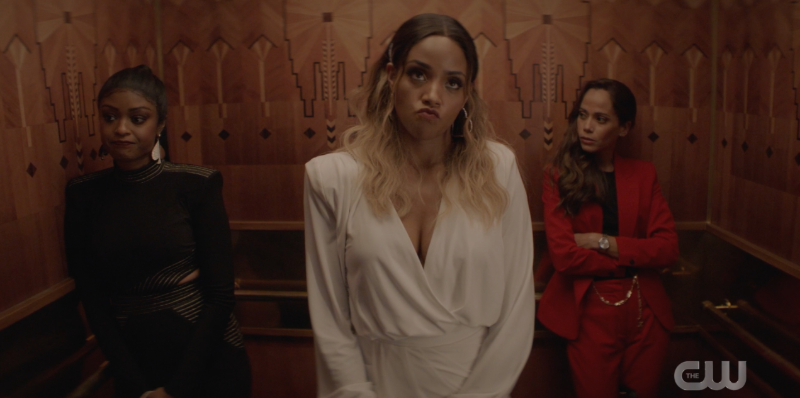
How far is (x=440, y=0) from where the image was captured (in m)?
2.68

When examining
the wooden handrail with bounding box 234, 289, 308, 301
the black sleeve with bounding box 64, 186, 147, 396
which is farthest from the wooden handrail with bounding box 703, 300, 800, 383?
the black sleeve with bounding box 64, 186, 147, 396

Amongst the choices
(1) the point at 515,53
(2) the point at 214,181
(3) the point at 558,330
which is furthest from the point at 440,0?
(3) the point at 558,330

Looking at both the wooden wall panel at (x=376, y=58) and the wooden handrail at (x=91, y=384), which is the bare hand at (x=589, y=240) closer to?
the wooden wall panel at (x=376, y=58)

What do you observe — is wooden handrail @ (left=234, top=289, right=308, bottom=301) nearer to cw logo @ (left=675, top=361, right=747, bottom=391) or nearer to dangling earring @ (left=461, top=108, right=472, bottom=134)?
dangling earring @ (left=461, top=108, right=472, bottom=134)

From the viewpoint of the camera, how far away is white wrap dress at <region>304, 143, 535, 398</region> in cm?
157

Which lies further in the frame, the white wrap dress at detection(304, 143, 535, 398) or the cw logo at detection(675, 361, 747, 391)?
the cw logo at detection(675, 361, 747, 391)

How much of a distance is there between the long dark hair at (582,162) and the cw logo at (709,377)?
0.98m

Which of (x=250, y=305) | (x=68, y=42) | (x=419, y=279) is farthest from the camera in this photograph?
(x=250, y=305)

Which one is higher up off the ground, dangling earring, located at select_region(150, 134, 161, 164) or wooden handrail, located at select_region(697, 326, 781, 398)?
dangling earring, located at select_region(150, 134, 161, 164)

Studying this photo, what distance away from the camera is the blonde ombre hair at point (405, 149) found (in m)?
1.58

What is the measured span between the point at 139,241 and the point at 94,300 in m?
0.26

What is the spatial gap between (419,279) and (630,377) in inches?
55.0

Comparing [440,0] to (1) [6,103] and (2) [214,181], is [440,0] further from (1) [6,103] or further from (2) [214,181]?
(1) [6,103]

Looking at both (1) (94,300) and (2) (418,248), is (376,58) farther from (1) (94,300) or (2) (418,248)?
(1) (94,300)
